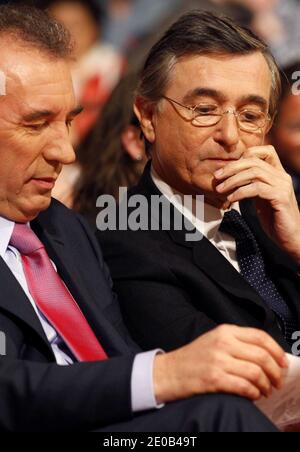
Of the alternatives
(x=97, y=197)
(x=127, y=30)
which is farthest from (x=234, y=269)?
(x=127, y=30)

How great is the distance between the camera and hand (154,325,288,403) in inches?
66.0

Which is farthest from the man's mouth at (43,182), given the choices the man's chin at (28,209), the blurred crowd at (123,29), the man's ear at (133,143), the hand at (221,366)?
the blurred crowd at (123,29)

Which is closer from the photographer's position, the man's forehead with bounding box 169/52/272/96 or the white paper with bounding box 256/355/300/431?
the white paper with bounding box 256/355/300/431

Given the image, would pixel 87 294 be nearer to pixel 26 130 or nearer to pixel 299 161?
pixel 26 130

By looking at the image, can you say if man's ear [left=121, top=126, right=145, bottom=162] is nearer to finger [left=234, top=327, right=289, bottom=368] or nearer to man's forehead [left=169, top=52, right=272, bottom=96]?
man's forehead [left=169, top=52, right=272, bottom=96]

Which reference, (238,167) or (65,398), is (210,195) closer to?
(238,167)

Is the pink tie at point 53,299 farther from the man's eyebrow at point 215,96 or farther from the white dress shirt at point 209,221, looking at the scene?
the man's eyebrow at point 215,96

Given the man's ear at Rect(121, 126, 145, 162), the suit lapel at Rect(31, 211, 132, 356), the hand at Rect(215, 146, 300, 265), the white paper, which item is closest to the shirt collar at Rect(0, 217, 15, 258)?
the suit lapel at Rect(31, 211, 132, 356)

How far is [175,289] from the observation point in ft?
7.18

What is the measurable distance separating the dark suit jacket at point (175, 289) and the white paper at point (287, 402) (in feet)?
0.72

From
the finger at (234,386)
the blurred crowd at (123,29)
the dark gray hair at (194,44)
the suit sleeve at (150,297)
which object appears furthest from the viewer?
the blurred crowd at (123,29)

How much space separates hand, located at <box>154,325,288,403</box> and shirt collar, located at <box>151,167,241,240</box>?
2.17ft

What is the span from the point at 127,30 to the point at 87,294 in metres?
3.14

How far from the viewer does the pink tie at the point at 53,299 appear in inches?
78.0
